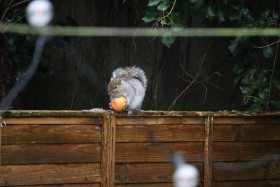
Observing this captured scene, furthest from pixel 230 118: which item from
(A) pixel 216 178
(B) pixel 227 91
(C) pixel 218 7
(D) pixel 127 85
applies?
(B) pixel 227 91

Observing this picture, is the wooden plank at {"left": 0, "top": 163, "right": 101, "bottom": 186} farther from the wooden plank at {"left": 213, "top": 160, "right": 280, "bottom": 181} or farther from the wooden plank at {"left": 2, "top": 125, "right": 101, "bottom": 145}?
the wooden plank at {"left": 213, "top": 160, "right": 280, "bottom": 181}

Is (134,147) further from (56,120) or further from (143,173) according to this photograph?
(56,120)

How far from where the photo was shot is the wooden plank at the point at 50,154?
1.78m

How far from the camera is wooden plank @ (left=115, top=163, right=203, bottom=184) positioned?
1924 mm

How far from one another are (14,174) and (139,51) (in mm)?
1388

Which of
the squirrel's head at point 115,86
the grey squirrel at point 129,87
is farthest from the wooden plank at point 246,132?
the squirrel's head at point 115,86

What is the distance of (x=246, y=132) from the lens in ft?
6.73

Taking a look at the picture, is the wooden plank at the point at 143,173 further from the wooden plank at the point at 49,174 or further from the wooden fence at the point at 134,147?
the wooden plank at the point at 49,174

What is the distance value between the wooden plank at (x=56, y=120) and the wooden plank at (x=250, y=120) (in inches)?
23.9

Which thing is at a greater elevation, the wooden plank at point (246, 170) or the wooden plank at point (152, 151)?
the wooden plank at point (152, 151)

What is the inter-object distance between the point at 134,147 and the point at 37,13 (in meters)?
1.08

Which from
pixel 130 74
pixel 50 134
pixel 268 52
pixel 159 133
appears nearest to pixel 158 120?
pixel 159 133

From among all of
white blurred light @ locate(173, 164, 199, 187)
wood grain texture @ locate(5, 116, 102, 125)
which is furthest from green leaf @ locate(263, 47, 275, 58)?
wood grain texture @ locate(5, 116, 102, 125)

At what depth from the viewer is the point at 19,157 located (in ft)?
5.89
